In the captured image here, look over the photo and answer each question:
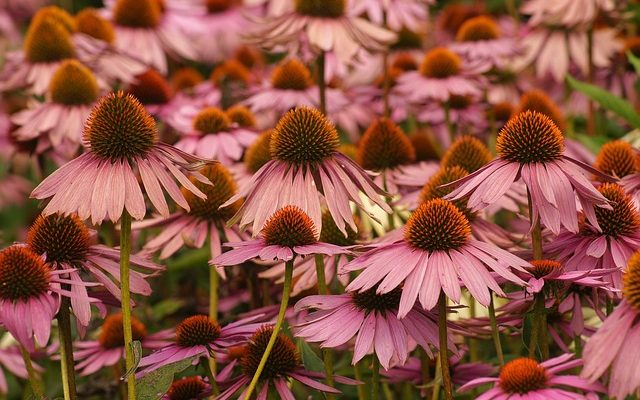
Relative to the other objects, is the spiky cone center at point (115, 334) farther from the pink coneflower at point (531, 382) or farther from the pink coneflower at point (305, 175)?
the pink coneflower at point (531, 382)

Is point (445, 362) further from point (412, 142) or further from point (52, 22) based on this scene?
point (52, 22)

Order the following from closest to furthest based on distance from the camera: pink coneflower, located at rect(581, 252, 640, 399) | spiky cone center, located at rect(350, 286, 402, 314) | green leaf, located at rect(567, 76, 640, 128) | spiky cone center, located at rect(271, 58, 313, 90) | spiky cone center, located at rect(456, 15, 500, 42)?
pink coneflower, located at rect(581, 252, 640, 399) → spiky cone center, located at rect(350, 286, 402, 314) → green leaf, located at rect(567, 76, 640, 128) → spiky cone center, located at rect(271, 58, 313, 90) → spiky cone center, located at rect(456, 15, 500, 42)

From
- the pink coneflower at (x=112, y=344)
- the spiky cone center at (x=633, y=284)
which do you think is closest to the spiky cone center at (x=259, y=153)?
the pink coneflower at (x=112, y=344)

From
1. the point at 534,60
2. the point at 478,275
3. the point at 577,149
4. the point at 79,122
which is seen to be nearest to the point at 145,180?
the point at 478,275

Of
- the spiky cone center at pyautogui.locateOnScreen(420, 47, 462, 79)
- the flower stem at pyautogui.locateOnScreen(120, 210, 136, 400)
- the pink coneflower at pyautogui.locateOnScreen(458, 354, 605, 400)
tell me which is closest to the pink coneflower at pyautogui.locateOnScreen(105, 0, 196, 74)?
the spiky cone center at pyautogui.locateOnScreen(420, 47, 462, 79)

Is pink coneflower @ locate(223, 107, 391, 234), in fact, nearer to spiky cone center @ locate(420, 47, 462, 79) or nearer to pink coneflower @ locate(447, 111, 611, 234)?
pink coneflower @ locate(447, 111, 611, 234)

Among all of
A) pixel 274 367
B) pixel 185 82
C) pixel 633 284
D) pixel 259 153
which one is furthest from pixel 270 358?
pixel 185 82
